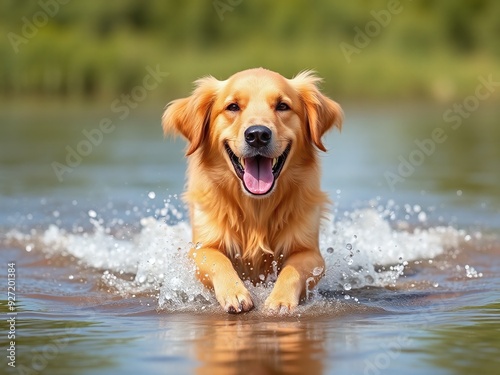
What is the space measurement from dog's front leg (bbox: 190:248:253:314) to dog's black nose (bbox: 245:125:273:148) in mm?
751

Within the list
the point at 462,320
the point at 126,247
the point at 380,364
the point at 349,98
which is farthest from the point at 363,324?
the point at 349,98

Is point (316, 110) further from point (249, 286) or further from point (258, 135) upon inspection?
point (249, 286)

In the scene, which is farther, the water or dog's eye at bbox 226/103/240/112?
dog's eye at bbox 226/103/240/112

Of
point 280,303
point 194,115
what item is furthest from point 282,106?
point 280,303

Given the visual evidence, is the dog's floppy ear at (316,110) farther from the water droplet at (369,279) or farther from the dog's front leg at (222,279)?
the water droplet at (369,279)

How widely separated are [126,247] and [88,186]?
15.3 feet

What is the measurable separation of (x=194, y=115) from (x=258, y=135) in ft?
2.76

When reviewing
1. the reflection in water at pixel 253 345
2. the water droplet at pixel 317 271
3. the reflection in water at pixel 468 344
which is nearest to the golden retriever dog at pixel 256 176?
the water droplet at pixel 317 271

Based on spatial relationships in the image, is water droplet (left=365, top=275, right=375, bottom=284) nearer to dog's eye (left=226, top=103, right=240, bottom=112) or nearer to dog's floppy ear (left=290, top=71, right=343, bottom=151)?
dog's floppy ear (left=290, top=71, right=343, bottom=151)

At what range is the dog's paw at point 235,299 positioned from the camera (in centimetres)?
590

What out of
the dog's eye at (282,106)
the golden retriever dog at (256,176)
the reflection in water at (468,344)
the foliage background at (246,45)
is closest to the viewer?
the reflection in water at (468,344)

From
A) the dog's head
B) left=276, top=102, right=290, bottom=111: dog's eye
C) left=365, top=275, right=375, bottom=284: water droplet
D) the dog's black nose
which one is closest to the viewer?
the dog's black nose

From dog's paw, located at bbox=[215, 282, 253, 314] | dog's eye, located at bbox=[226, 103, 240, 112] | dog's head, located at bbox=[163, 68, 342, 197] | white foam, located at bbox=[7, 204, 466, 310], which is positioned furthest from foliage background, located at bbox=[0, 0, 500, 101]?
dog's paw, located at bbox=[215, 282, 253, 314]

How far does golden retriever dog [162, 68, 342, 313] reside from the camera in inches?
249
